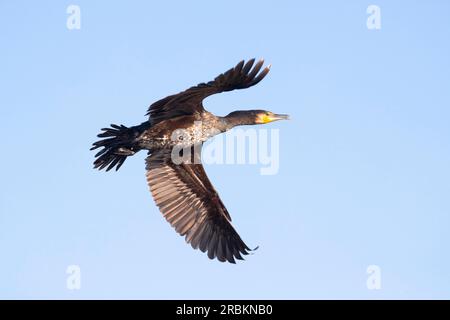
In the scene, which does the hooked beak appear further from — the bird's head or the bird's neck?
the bird's neck

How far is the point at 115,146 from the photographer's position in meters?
14.8

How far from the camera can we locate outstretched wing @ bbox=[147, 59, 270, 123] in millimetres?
13312

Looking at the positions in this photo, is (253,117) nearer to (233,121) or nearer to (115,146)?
(233,121)

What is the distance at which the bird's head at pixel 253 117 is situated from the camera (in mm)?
15242

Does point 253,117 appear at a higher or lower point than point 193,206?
higher

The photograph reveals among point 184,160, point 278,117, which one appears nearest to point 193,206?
point 184,160

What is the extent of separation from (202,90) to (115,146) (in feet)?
6.75

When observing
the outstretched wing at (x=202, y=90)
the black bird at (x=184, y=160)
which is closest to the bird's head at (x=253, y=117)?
the black bird at (x=184, y=160)

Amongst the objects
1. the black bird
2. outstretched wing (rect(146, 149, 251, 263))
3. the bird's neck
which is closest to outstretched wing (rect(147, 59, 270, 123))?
the black bird

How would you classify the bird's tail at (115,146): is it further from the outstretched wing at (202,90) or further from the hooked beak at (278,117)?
the hooked beak at (278,117)

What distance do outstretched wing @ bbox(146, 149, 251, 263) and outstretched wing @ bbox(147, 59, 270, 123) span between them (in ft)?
4.08
